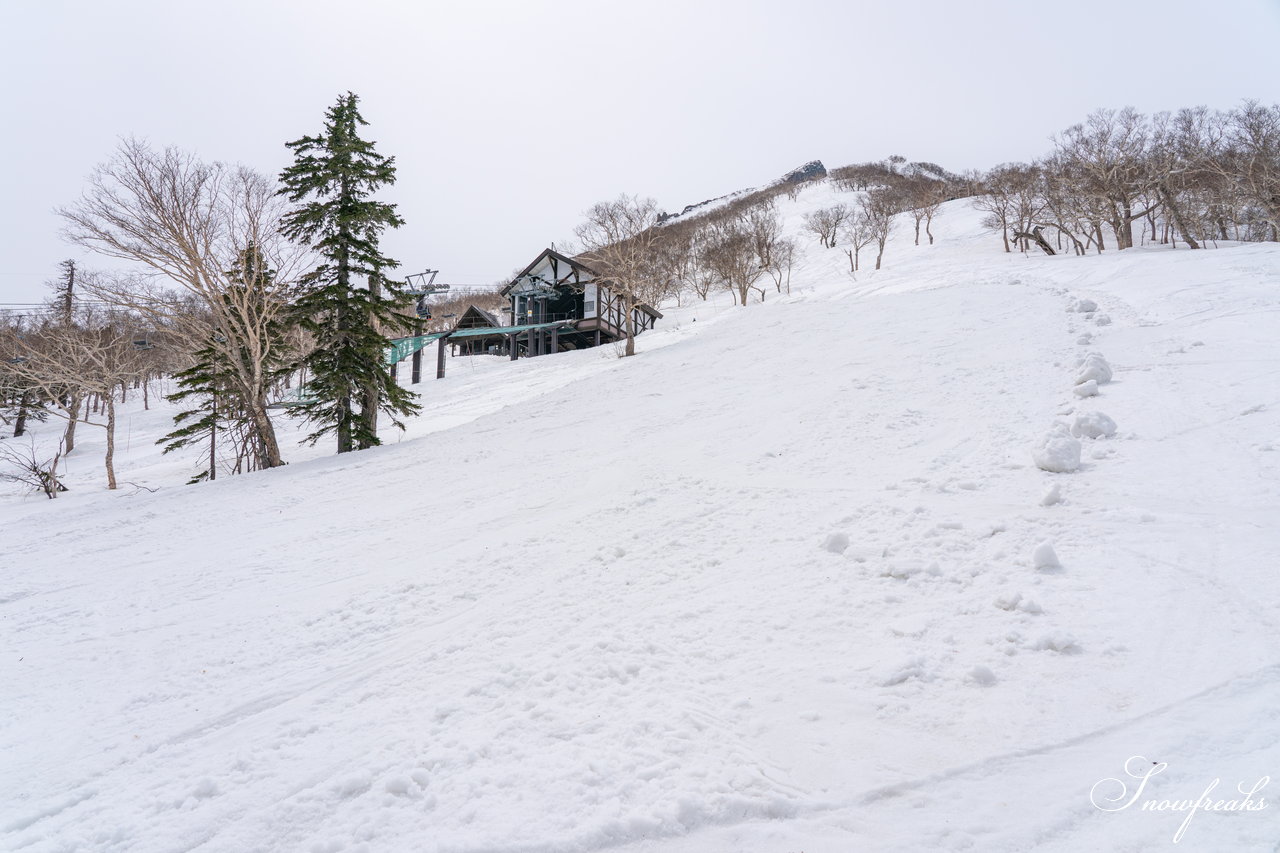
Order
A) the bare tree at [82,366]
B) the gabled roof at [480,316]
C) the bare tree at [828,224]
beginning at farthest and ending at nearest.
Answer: the bare tree at [828,224]
the gabled roof at [480,316]
the bare tree at [82,366]

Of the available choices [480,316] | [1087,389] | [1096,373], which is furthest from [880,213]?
[1087,389]

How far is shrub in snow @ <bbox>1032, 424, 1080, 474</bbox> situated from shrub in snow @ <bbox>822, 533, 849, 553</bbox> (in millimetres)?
2667

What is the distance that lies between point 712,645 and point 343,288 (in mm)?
14786

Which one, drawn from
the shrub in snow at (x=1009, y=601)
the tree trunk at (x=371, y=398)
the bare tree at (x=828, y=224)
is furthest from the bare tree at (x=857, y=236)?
the shrub in snow at (x=1009, y=601)

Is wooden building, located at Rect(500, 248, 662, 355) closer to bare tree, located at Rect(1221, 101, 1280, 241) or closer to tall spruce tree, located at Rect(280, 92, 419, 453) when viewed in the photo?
tall spruce tree, located at Rect(280, 92, 419, 453)

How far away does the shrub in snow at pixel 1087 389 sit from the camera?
7.49m

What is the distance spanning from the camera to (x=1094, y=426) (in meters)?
6.27

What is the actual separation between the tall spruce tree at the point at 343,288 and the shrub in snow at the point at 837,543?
43.6ft

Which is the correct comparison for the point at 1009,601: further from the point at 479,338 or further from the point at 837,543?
the point at 479,338

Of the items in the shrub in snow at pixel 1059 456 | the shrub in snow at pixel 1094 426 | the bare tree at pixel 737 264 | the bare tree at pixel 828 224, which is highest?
the bare tree at pixel 828 224

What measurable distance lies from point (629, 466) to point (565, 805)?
238 inches

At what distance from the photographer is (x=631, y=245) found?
25.1 m

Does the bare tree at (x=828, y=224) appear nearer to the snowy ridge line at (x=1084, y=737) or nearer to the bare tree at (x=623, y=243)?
the bare tree at (x=623, y=243)

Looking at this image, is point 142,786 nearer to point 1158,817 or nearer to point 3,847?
point 3,847
